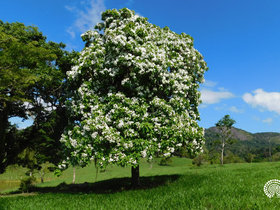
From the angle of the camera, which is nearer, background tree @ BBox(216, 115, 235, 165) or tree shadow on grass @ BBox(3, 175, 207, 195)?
tree shadow on grass @ BBox(3, 175, 207, 195)

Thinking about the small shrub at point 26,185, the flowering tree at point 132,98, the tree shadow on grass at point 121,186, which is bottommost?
the small shrub at point 26,185

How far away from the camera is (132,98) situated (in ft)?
44.8

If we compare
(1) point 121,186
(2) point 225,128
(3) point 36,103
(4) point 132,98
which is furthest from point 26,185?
(2) point 225,128

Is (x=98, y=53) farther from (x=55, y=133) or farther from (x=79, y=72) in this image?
(x=55, y=133)

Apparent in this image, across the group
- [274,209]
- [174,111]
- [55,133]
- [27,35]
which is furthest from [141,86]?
[27,35]

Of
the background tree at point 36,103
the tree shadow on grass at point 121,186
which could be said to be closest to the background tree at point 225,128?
the tree shadow on grass at point 121,186

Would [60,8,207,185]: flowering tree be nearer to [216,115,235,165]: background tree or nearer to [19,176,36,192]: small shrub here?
[19,176,36,192]: small shrub

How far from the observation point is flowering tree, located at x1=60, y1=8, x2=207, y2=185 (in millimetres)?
12383

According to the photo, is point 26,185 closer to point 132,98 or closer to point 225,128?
point 132,98

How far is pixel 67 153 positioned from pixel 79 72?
6.06m

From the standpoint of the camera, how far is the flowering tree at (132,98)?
1238 centimetres

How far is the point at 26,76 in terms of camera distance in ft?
51.5

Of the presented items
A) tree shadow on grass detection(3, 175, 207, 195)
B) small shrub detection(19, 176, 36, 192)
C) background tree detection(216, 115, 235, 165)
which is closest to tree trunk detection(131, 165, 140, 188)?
tree shadow on grass detection(3, 175, 207, 195)

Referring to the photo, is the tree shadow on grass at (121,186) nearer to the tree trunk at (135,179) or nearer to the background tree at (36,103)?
the tree trunk at (135,179)
